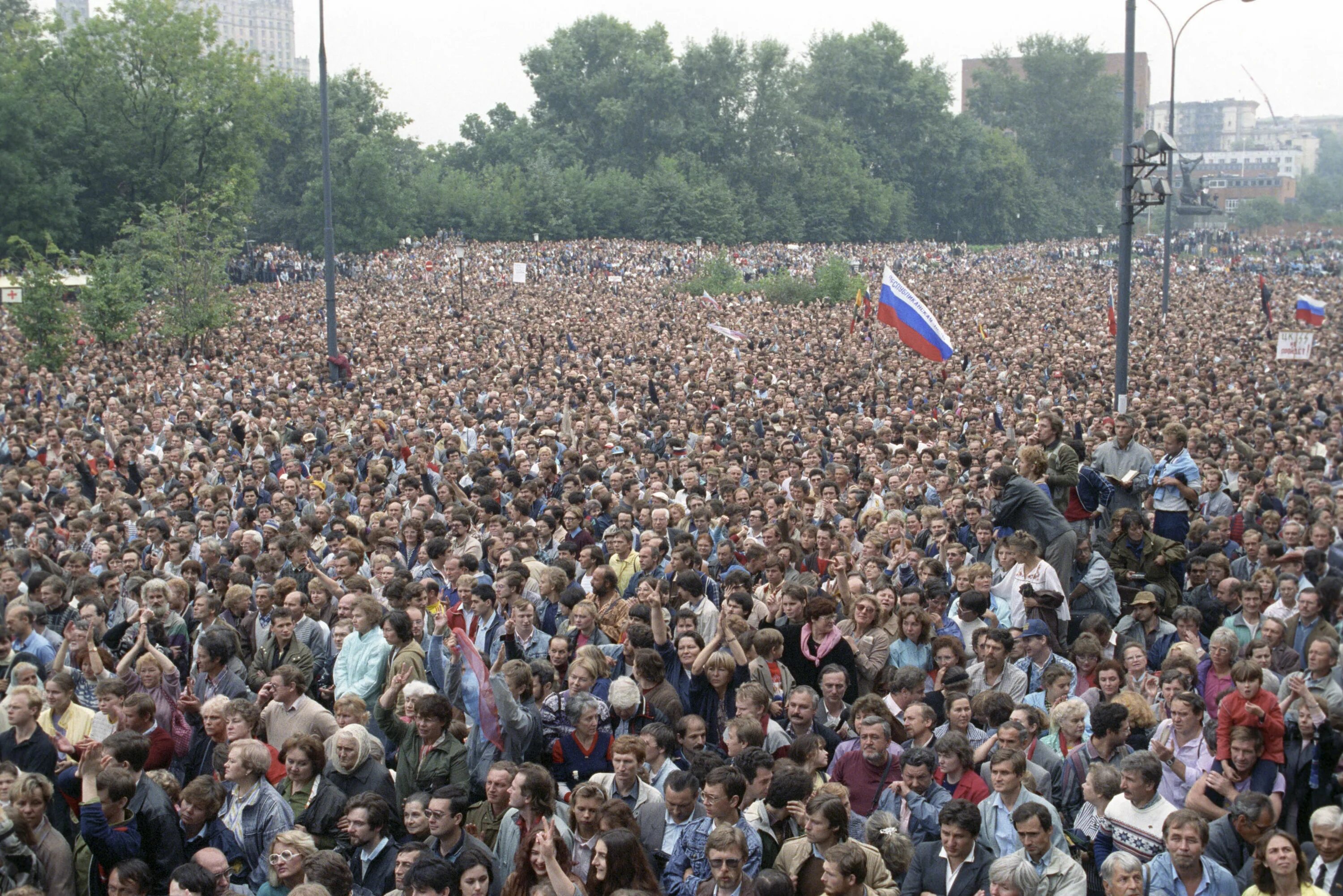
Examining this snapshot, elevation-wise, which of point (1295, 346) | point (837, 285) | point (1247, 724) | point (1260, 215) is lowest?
point (1247, 724)

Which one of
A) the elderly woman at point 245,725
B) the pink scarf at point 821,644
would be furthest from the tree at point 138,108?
the elderly woman at point 245,725

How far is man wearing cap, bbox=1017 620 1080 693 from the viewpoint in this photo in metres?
7.42

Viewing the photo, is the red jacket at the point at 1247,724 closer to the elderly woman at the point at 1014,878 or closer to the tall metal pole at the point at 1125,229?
the elderly woman at the point at 1014,878

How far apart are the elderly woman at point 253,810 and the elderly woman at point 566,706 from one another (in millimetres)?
1270

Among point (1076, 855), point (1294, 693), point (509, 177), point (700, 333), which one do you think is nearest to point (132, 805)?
point (1076, 855)

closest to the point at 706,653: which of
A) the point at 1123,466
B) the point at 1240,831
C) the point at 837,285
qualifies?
the point at 1240,831

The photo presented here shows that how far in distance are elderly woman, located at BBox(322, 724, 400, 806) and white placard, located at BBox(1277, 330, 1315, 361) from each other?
59.7 feet

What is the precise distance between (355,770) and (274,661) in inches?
77.5

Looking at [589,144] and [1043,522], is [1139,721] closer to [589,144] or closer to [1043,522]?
[1043,522]

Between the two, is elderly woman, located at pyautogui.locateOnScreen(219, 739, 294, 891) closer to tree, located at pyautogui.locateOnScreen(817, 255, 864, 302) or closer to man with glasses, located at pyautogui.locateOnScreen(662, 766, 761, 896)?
man with glasses, located at pyautogui.locateOnScreen(662, 766, 761, 896)

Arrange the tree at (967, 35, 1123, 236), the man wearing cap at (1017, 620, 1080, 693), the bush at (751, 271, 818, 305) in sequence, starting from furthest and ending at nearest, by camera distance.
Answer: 1. the tree at (967, 35, 1123, 236)
2. the bush at (751, 271, 818, 305)
3. the man wearing cap at (1017, 620, 1080, 693)

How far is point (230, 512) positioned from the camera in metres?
12.7

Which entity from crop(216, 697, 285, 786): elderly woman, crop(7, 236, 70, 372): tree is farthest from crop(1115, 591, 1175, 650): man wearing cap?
crop(7, 236, 70, 372): tree

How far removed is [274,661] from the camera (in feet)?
26.2
